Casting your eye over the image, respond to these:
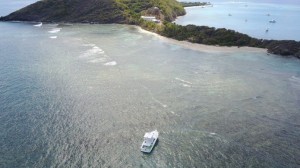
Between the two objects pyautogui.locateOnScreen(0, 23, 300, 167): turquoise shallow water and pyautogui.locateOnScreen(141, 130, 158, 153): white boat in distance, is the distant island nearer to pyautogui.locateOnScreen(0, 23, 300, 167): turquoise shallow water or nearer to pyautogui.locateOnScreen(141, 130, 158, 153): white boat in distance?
pyautogui.locateOnScreen(0, 23, 300, 167): turquoise shallow water

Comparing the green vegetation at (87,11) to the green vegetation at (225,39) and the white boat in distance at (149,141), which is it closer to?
the green vegetation at (225,39)

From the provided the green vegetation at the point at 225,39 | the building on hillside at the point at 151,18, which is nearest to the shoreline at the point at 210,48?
the green vegetation at the point at 225,39

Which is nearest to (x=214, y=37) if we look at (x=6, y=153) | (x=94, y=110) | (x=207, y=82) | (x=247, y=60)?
(x=247, y=60)

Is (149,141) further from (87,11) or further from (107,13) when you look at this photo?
(87,11)

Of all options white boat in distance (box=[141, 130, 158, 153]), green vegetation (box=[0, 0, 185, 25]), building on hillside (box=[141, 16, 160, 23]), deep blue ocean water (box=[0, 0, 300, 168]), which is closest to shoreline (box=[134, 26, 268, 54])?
deep blue ocean water (box=[0, 0, 300, 168])

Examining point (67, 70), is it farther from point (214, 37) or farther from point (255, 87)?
point (214, 37)

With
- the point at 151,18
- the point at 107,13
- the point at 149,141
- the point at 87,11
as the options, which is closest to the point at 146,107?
the point at 149,141
